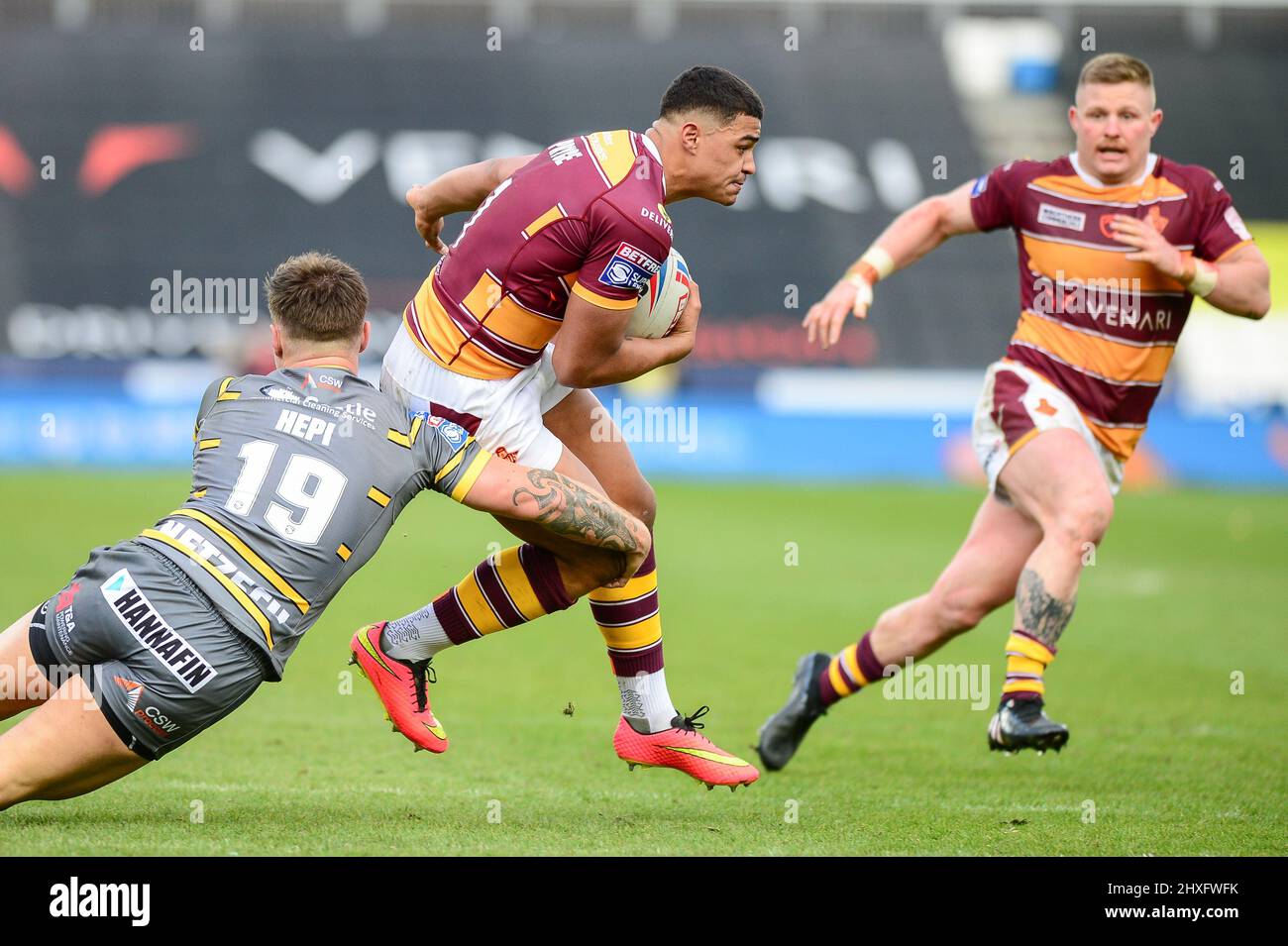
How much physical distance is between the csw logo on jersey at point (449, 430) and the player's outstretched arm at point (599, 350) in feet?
1.28

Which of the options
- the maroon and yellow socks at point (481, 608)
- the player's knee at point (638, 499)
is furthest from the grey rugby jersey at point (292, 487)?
the player's knee at point (638, 499)

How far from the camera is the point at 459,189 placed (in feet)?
17.9

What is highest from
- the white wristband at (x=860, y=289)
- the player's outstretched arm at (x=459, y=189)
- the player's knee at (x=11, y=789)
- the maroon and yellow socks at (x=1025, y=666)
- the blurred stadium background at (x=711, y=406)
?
the player's outstretched arm at (x=459, y=189)

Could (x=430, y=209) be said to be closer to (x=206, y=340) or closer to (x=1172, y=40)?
(x=206, y=340)

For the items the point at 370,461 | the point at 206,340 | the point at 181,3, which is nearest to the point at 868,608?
the point at 370,461

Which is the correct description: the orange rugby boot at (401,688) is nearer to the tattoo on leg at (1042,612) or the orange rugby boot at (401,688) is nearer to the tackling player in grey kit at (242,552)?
the tackling player in grey kit at (242,552)

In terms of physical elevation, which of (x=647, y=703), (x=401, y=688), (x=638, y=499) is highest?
(x=638, y=499)

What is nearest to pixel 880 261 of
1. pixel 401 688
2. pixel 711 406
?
pixel 401 688

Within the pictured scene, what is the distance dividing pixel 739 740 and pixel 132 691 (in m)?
3.09

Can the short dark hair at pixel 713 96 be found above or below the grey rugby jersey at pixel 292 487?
above

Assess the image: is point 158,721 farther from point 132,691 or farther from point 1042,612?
point 1042,612

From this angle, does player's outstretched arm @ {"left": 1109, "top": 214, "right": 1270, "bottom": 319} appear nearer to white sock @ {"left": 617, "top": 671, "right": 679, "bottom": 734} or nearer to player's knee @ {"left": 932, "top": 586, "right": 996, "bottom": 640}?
player's knee @ {"left": 932, "top": 586, "right": 996, "bottom": 640}

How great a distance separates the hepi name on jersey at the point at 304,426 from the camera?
430 cm

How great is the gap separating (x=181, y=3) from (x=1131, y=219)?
78.9ft
